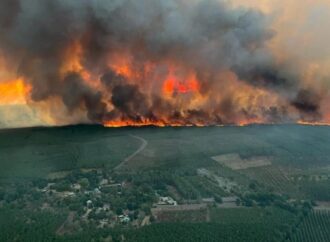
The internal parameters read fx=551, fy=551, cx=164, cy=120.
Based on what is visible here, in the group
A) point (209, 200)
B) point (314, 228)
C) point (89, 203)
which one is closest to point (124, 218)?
point (89, 203)

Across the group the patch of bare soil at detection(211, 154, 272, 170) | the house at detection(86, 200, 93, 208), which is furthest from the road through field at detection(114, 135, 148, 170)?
the house at detection(86, 200, 93, 208)

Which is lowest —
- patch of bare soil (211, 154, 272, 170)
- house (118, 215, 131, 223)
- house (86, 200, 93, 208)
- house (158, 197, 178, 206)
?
house (118, 215, 131, 223)

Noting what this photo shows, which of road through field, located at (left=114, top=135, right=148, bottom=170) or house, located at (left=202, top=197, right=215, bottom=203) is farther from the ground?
road through field, located at (left=114, top=135, right=148, bottom=170)

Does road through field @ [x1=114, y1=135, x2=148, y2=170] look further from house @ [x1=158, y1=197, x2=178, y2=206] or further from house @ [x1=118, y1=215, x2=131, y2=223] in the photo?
house @ [x1=118, y1=215, x2=131, y2=223]

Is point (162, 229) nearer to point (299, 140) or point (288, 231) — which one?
point (288, 231)

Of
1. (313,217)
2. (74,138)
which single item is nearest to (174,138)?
(74,138)

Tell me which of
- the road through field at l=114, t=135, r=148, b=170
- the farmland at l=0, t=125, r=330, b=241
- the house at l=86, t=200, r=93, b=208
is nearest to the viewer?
the farmland at l=0, t=125, r=330, b=241

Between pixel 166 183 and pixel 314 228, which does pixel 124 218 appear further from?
pixel 314 228

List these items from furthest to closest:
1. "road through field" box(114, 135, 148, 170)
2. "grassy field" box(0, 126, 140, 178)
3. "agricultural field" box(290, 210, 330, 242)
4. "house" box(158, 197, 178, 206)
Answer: "road through field" box(114, 135, 148, 170) → "grassy field" box(0, 126, 140, 178) → "house" box(158, 197, 178, 206) → "agricultural field" box(290, 210, 330, 242)
